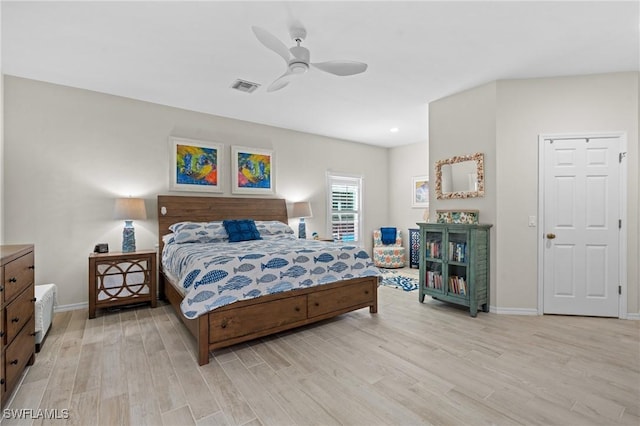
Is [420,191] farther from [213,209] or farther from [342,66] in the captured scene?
[342,66]

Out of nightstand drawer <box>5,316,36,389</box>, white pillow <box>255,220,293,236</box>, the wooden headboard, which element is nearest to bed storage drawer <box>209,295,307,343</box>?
nightstand drawer <box>5,316,36,389</box>

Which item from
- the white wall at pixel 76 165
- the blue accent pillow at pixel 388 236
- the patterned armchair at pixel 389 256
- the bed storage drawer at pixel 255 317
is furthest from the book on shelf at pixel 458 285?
the white wall at pixel 76 165

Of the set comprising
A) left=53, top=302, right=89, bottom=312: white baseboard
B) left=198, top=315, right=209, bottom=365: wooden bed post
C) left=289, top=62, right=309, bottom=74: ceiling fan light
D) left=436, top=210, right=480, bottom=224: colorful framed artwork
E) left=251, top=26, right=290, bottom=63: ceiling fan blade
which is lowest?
left=53, top=302, right=89, bottom=312: white baseboard

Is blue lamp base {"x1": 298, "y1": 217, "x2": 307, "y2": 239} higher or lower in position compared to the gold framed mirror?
lower

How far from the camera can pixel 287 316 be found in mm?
2918

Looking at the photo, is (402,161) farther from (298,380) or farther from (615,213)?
(298,380)

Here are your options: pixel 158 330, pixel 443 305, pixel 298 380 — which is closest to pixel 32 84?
pixel 158 330

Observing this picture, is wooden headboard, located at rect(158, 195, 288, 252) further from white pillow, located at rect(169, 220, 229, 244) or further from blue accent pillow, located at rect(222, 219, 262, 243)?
blue accent pillow, located at rect(222, 219, 262, 243)

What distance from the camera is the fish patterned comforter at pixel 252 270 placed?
2.49 meters

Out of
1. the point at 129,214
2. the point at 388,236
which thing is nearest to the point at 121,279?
the point at 129,214

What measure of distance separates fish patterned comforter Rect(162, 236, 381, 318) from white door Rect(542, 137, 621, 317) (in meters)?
2.15

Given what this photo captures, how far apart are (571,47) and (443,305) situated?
10.2ft

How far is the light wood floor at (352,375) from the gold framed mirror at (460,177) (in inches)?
64.1

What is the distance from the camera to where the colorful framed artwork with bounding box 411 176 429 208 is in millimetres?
6629
